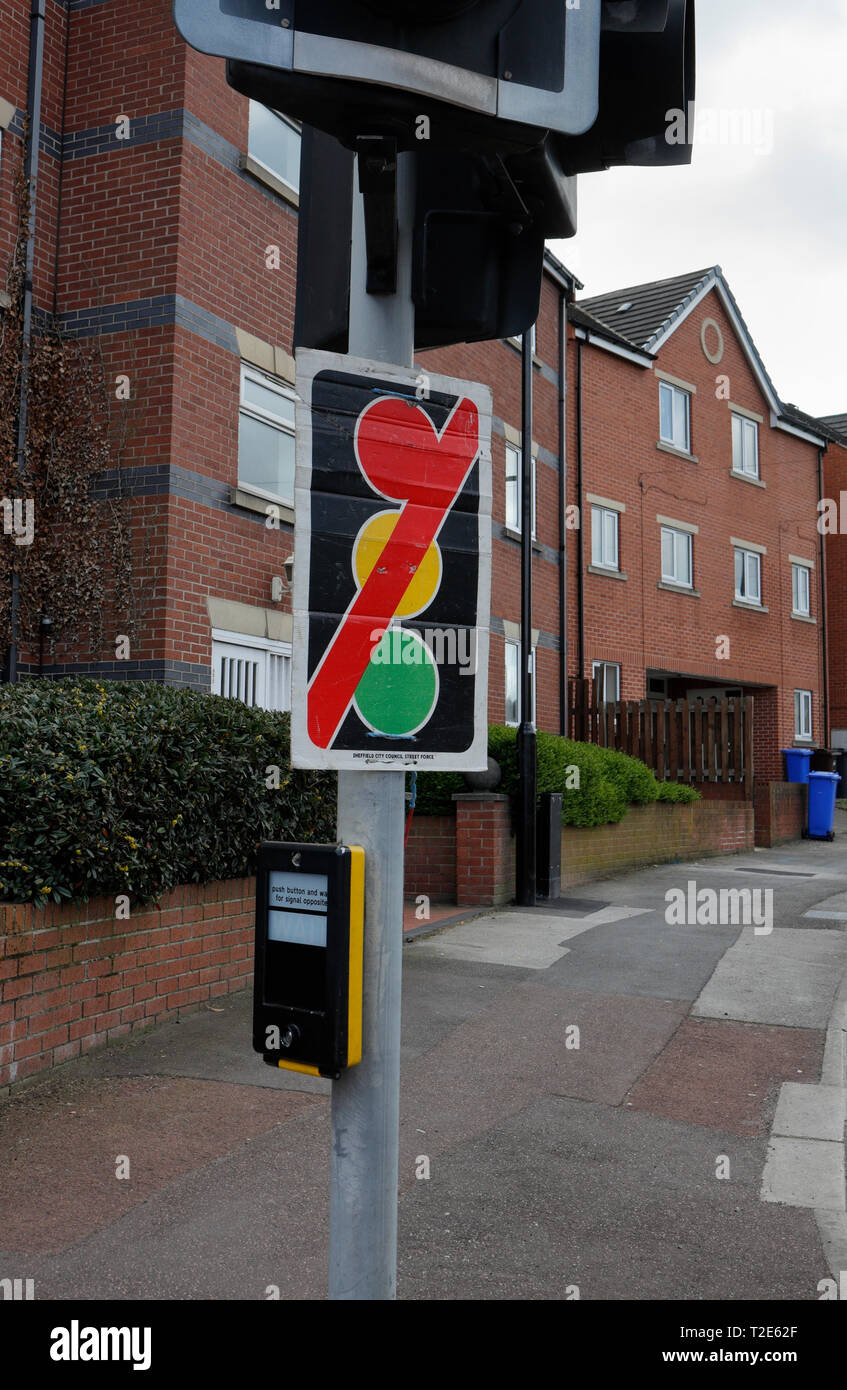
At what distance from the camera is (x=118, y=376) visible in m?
11.1

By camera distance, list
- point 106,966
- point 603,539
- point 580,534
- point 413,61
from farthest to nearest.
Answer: point 603,539
point 580,534
point 106,966
point 413,61

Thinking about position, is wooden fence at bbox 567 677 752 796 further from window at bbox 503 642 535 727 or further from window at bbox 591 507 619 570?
window at bbox 591 507 619 570

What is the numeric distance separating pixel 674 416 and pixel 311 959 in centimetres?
2335

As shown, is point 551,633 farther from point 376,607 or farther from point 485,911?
point 376,607

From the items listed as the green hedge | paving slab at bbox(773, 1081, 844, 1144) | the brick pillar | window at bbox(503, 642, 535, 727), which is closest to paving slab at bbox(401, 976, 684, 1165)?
paving slab at bbox(773, 1081, 844, 1144)

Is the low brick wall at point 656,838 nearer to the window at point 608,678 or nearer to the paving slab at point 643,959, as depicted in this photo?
the paving slab at point 643,959

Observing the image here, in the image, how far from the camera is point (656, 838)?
16.0m

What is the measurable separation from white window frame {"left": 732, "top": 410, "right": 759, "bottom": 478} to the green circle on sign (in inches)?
972

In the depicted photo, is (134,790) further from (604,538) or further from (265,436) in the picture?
(604,538)

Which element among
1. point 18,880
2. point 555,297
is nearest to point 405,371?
point 18,880

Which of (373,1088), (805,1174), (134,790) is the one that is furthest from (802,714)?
(373,1088)

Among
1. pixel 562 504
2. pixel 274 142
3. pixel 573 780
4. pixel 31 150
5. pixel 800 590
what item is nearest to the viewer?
pixel 31 150

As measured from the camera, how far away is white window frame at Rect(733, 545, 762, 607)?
Result: 84.2ft

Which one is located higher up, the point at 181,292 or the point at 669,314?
the point at 669,314
